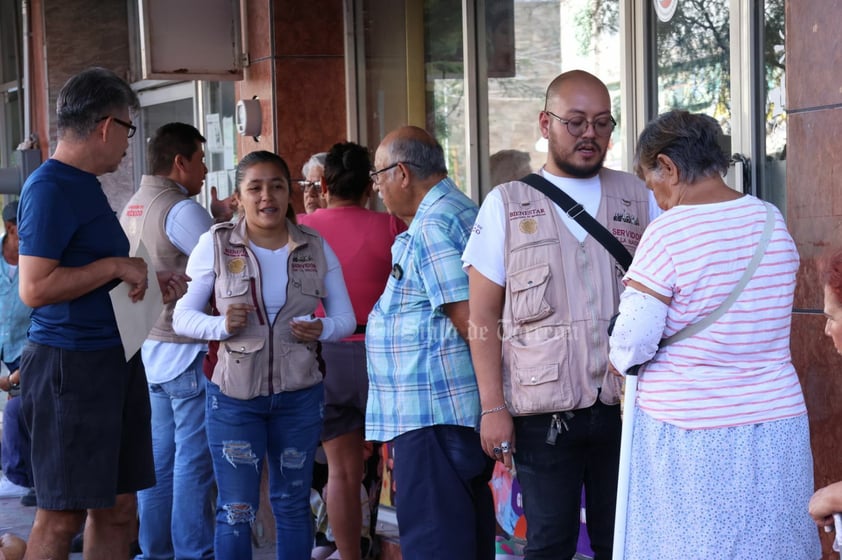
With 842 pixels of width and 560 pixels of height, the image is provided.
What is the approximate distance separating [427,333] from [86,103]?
1.41m

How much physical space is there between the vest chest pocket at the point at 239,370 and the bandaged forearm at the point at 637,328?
71.3 inches

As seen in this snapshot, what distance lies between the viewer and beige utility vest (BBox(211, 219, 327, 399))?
4504 millimetres

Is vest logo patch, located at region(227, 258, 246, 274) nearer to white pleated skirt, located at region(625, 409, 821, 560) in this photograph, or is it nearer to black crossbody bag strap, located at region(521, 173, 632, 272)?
black crossbody bag strap, located at region(521, 173, 632, 272)

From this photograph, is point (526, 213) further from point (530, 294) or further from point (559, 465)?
point (559, 465)

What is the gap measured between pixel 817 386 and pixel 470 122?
119 inches

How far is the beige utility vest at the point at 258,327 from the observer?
4.50m

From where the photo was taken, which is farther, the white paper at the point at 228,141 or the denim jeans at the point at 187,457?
the white paper at the point at 228,141

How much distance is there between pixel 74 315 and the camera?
394 cm

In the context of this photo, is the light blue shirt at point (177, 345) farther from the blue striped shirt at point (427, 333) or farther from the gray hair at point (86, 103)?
the blue striped shirt at point (427, 333)

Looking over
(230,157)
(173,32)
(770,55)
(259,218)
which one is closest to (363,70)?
(173,32)

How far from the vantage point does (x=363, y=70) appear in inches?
278

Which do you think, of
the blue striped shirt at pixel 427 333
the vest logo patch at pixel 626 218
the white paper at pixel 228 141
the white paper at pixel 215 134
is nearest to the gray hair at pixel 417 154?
the blue striped shirt at pixel 427 333

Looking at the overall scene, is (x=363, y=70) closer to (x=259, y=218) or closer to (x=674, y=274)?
(x=259, y=218)

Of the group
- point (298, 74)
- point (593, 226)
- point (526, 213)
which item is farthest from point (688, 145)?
point (298, 74)
